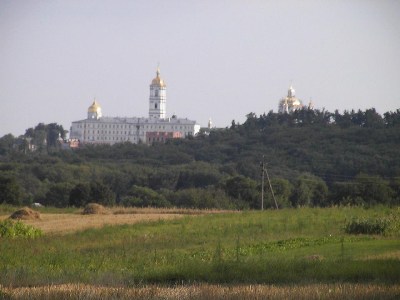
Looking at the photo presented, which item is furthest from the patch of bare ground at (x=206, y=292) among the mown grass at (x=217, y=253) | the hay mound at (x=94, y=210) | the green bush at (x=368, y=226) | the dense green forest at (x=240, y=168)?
the dense green forest at (x=240, y=168)

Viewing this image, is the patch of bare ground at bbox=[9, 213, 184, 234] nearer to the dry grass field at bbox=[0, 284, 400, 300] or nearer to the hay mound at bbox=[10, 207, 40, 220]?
the hay mound at bbox=[10, 207, 40, 220]

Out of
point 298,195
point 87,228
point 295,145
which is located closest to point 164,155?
point 295,145

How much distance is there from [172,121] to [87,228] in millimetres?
164460

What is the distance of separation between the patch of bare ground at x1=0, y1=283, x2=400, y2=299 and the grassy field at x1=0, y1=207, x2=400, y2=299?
5 cm

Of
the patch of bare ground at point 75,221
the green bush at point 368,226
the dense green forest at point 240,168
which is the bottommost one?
the patch of bare ground at point 75,221

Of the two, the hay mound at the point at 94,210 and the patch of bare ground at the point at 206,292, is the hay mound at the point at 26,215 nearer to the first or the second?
the hay mound at the point at 94,210

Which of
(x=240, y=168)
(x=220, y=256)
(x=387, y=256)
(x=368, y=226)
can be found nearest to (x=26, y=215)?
(x=368, y=226)

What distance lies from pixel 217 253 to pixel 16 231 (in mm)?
10271

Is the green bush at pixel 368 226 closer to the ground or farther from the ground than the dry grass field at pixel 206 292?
farther from the ground

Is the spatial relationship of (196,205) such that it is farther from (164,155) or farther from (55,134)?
(55,134)

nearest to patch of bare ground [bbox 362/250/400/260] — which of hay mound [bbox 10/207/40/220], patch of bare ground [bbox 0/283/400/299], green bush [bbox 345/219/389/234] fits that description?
patch of bare ground [bbox 0/283/400/299]

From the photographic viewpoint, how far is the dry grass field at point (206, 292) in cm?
1592

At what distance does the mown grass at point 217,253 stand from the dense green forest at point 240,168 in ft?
51.4

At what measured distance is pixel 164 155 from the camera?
117 meters
